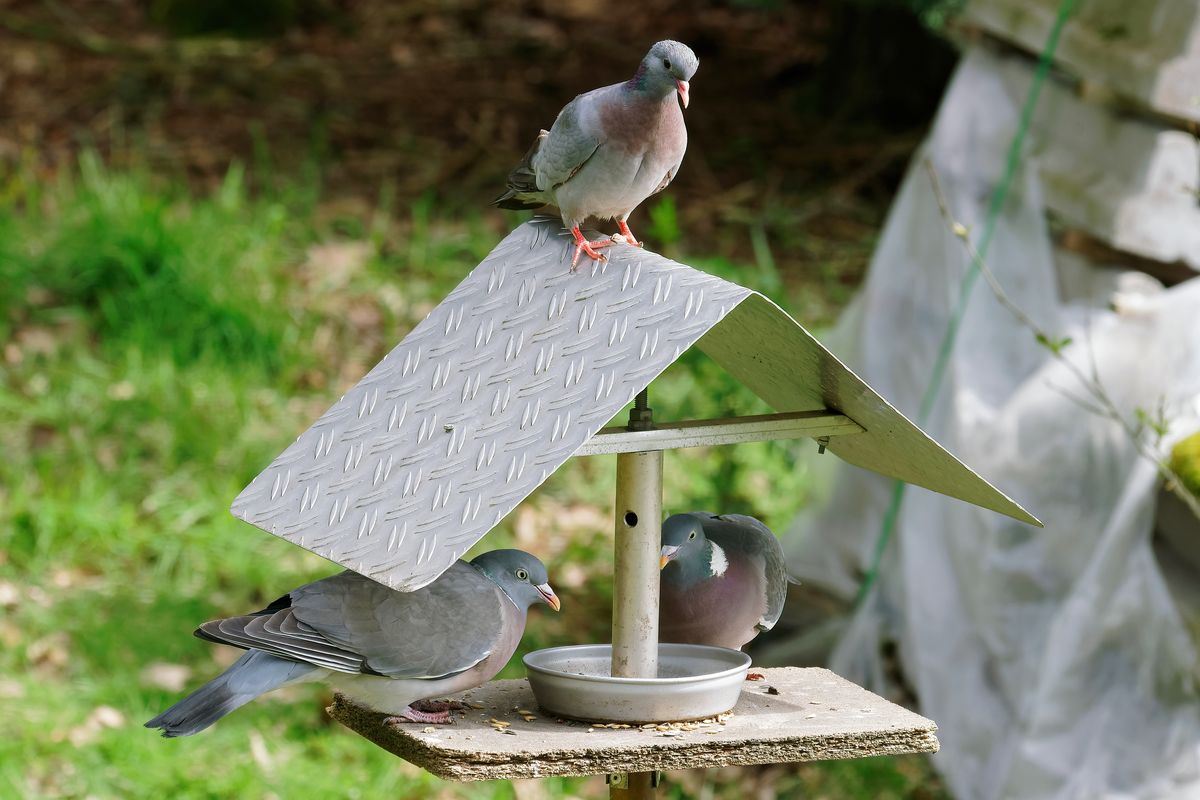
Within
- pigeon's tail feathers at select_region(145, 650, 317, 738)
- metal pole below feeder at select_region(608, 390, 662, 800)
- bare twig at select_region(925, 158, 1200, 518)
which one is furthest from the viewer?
bare twig at select_region(925, 158, 1200, 518)

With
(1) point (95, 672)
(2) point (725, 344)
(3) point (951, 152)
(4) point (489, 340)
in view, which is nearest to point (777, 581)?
(2) point (725, 344)

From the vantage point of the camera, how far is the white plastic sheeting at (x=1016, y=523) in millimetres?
3771

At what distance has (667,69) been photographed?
207 centimetres

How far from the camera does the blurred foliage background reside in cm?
442

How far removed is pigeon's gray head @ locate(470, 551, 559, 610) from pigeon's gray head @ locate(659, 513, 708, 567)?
0.62 feet

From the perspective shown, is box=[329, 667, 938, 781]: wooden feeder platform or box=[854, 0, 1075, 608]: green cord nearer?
box=[329, 667, 938, 781]: wooden feeder platform

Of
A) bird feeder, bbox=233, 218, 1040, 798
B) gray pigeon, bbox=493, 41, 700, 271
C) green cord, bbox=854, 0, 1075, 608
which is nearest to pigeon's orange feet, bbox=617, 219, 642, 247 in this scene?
gray pigeon, bbox=493, 41, 700, 271

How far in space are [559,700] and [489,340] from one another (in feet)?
1.63

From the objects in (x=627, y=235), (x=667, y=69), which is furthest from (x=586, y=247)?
(x=667, y=69)

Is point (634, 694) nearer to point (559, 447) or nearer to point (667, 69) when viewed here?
point (559, 447)

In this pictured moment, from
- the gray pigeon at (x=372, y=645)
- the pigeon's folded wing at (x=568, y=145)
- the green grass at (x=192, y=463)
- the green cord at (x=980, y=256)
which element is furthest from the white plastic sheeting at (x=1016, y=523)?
the gray pigeon at (x=372, y=645)

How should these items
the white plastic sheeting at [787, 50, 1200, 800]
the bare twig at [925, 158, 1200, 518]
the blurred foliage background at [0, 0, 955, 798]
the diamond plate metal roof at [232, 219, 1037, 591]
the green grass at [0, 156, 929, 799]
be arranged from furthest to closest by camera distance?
the blurred foliage background at [0, 0, 955, 798], the green grass at [0, 156, 929, 799], the white plastic sheeting at [787, 50, 1200, 800], the bare twig at [925, 158, 1200, 518], the diamond plate metal roof at [232, 219, 1037, 591]

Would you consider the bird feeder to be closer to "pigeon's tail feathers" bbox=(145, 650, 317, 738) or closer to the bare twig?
"pigeon's tail feathers" bbox=(145, 650, 317, 738)

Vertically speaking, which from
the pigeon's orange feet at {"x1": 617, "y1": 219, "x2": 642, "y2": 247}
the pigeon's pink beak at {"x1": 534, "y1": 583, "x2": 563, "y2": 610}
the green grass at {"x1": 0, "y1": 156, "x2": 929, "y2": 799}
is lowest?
the green grass at {"x1": 0, "y1": 156, "x2": 929, "y2": 799}
